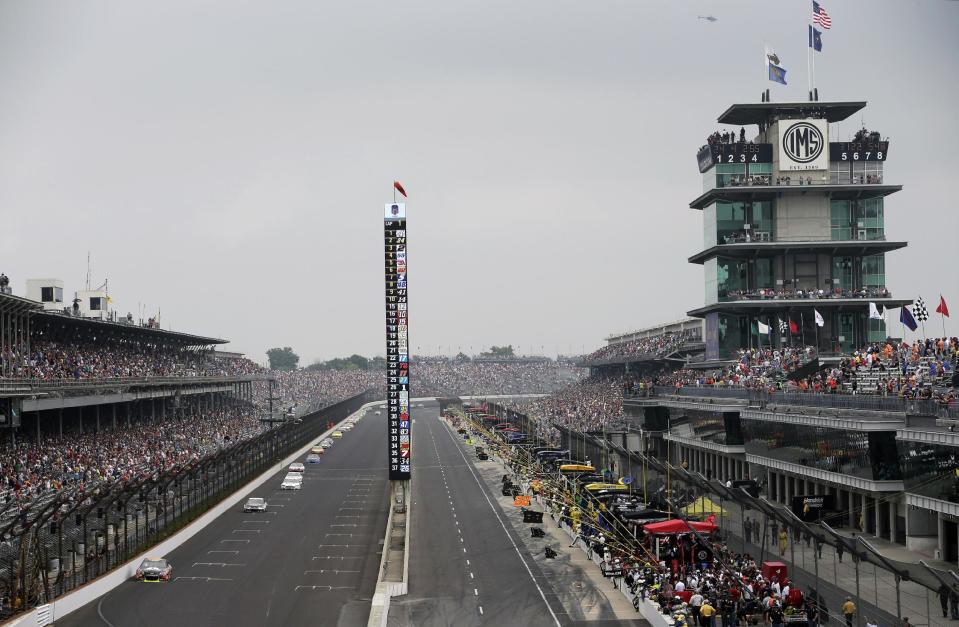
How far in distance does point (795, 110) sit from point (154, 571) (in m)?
67.0

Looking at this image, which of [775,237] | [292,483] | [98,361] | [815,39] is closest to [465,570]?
[292,483]

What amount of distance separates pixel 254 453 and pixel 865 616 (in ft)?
196

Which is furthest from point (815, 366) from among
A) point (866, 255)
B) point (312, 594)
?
point (312, 594)

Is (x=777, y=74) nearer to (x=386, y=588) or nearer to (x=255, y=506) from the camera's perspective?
(x=255, y=506)

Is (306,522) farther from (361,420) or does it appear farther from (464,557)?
(361,420)

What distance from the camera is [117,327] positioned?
88.6 metres

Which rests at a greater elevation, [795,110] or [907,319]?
[795,110]

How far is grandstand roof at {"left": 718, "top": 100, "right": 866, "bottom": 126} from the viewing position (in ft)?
280

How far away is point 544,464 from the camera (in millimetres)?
83625

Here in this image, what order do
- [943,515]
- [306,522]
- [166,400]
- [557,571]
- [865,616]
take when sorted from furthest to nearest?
[166,400] < [306,522] < [557,571] < [943,515] < [865,616]

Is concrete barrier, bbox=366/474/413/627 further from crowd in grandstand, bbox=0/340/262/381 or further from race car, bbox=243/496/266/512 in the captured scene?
crowd in grandstand, bbox=0/340/262/381

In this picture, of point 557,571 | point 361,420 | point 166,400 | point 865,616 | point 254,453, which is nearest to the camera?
point 865,616

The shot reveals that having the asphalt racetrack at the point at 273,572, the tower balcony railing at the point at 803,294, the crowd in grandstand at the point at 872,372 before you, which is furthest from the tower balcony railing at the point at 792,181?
the asphalt racetrack at the point at 273,572

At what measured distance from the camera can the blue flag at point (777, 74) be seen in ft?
275
